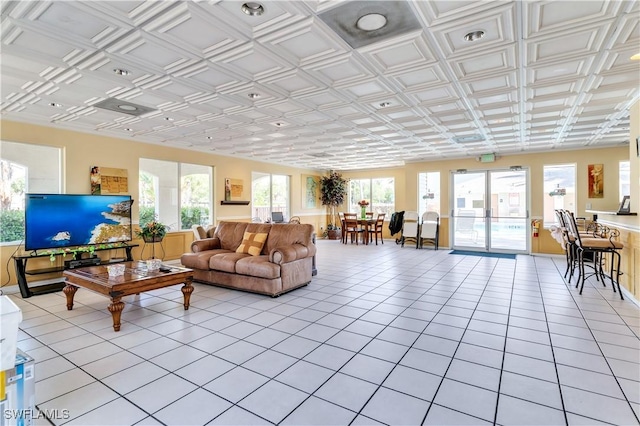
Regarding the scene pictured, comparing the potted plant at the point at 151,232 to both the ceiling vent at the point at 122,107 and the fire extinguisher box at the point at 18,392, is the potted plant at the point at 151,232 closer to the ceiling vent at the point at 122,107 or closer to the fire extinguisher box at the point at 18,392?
the ceiling vent at the point at 122,107

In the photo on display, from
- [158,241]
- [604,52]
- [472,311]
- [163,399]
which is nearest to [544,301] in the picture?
[472,311]

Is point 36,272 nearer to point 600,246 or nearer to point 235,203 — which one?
point 235,203

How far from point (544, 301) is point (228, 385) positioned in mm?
4032

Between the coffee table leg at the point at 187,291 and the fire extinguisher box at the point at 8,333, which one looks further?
the coffee table leg at the point at 187,291

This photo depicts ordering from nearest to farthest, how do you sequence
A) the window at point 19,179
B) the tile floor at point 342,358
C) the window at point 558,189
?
the tile floor at point 342,358 < the window at point 19,179 < the window at point 558,189

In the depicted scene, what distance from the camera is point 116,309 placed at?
123 inches

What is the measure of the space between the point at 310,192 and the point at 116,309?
8.76m

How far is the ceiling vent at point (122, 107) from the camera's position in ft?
13.7

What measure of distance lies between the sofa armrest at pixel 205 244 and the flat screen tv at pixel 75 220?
1.45 meters

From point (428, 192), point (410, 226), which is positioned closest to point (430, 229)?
point (410, 226)

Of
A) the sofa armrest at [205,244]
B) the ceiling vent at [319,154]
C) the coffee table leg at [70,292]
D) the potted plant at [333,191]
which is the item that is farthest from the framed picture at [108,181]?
the potted plant at [333,191]

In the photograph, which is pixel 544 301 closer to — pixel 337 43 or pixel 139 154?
pixel 337 43

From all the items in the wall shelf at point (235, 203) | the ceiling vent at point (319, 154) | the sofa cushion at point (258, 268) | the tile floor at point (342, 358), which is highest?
the ceiling vent at point (319, 154)

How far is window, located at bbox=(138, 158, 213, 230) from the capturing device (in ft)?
21.8
